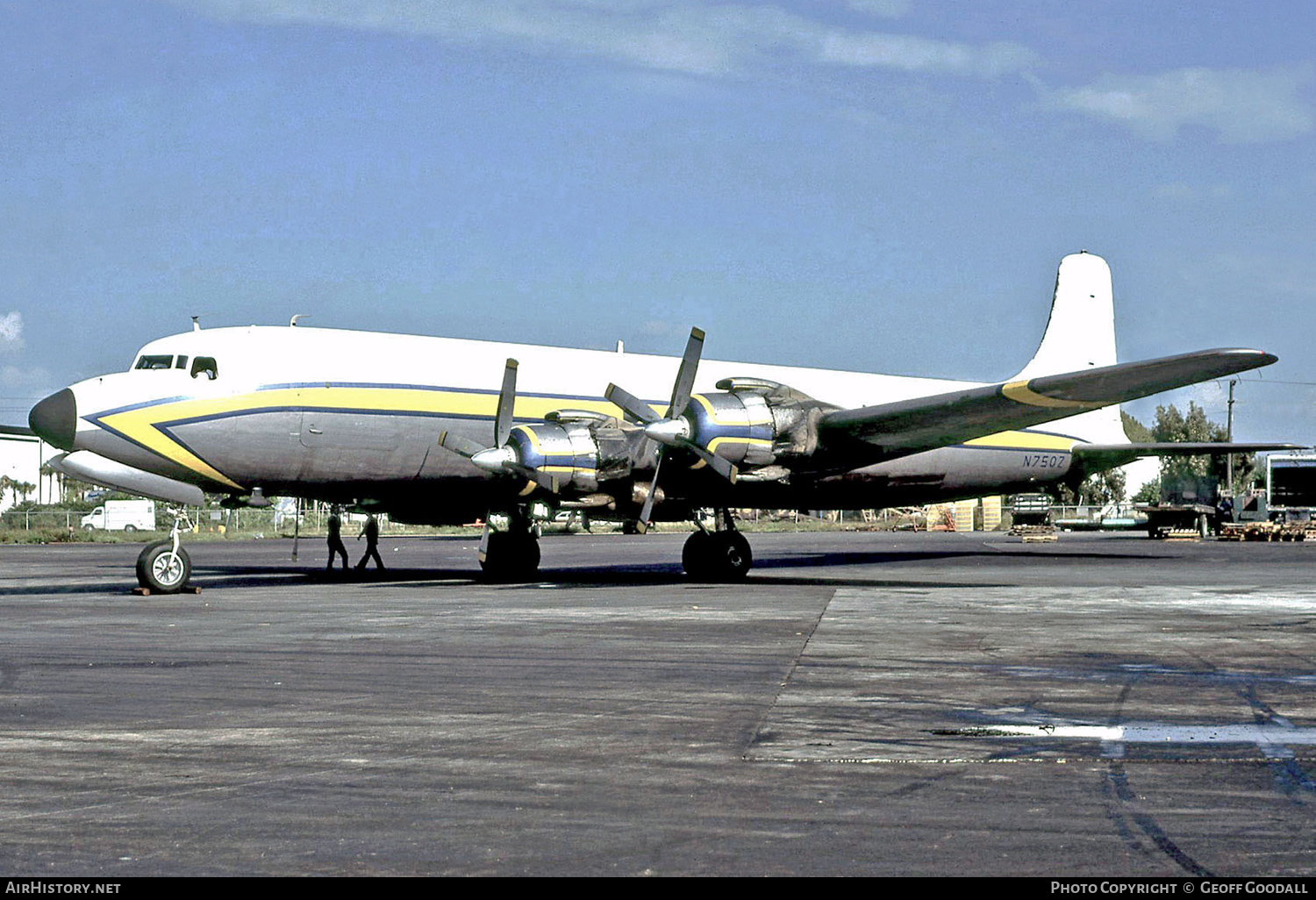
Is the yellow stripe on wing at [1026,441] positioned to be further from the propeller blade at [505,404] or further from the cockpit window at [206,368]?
the cockpit window at [206,368]

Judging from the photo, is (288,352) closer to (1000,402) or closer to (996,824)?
(1000,402)

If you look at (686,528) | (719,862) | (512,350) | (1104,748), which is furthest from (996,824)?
(686,528)

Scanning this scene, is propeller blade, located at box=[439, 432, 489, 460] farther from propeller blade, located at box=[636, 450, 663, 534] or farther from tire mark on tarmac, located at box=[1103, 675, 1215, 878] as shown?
tire mark on tarmac, located at box=[1103, 675, 1215, 878]

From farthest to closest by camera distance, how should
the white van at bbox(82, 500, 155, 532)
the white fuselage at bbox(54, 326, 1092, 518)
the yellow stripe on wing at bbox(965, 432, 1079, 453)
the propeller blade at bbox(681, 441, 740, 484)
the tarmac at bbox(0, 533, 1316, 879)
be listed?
the white van at bbox(82, 500, 155, 532) < the yellow stripe on wing at bbox(965, 432, 1079, 453) < the propeller blade at bbox(681, 441, 740, 484) < the white fuselage at bbox(54, 326, 1092, 518) < the tarmac at bbox(0, 533, 1316, 879)

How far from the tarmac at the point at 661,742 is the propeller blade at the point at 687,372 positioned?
7.03m

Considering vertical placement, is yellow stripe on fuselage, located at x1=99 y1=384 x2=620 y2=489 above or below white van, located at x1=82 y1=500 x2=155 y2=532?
above

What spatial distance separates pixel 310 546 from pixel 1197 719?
1800 inches

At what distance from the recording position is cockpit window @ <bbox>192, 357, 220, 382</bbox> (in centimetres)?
2273

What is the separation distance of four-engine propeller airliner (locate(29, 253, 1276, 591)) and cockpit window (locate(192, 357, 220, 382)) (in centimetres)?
2

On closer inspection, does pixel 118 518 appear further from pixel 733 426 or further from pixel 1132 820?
pixel 1132 820

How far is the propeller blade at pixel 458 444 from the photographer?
24172mm

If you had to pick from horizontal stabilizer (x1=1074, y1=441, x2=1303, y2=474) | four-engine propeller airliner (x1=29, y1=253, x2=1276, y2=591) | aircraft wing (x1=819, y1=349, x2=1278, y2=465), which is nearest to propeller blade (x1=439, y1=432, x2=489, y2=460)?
four-engine propeller airliner (x1=29, y1=253, x2=1276, y2=591)

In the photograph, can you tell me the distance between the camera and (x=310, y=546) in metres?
51.2

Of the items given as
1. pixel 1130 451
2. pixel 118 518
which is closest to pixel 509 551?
pixel 1130 451
